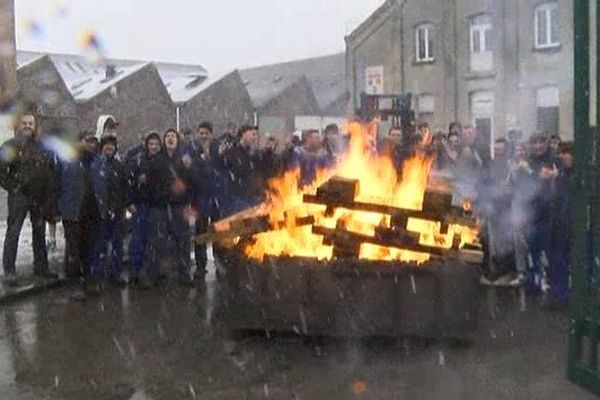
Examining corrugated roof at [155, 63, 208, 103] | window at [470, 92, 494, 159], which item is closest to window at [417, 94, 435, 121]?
window at [470, 92, 494, 159]

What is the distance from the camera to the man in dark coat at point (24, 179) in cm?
1040

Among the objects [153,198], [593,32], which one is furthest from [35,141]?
[593,32]

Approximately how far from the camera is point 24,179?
1046cm

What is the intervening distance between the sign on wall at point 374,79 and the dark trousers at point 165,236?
27.0m

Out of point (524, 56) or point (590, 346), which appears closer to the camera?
point (590, 346)

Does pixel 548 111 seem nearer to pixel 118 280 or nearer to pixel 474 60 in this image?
pixel 474 60

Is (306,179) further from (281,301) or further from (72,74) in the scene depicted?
(72,74)

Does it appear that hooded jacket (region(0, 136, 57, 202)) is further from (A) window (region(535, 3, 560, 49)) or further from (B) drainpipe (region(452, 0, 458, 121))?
(B) drainpipe (region(452, 0, 458, 121))

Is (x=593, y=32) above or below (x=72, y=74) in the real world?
below

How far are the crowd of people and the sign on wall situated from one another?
25717 mm

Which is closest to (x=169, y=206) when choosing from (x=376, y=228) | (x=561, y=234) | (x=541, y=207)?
(x=376, y=228)

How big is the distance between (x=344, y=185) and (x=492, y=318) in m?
2.35

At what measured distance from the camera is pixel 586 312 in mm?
4855

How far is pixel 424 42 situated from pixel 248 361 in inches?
1187
